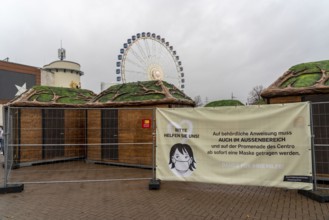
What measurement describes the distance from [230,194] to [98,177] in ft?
13.9

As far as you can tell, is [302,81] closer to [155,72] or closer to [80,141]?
[80,141]

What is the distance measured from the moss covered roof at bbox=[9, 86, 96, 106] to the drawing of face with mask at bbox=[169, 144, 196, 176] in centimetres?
718

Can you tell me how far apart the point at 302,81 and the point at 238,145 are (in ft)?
11.0

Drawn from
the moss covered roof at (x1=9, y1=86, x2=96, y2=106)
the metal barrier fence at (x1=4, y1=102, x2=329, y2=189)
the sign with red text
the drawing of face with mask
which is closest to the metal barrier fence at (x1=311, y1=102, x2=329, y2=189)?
the drawing of face with mask

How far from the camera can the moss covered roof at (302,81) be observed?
7.77 m

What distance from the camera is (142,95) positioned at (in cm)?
1091

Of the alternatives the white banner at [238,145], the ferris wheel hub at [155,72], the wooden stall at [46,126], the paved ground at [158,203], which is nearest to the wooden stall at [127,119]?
the wooden stall at [46,126]

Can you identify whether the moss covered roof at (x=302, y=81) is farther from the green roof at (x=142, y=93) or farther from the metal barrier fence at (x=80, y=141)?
the metal barrier fence at (x=80, y=141)

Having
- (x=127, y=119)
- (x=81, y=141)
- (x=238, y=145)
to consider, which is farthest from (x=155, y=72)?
(x=238, y=145)

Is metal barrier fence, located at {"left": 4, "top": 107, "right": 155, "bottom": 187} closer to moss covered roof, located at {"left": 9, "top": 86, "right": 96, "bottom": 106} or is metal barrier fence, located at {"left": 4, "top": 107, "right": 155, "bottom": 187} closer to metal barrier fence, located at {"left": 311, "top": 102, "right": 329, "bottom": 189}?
moss covered roof, located at {"left": 9, "top": 86, "right": 96, "bottom": 106}

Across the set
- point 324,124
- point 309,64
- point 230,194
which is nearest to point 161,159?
point 230,194

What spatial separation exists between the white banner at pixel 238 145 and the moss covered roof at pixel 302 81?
2.11 meters

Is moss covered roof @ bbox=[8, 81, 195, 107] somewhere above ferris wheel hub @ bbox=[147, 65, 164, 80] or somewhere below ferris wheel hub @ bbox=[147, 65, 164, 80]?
below

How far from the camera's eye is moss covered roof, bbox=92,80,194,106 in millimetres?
10453
